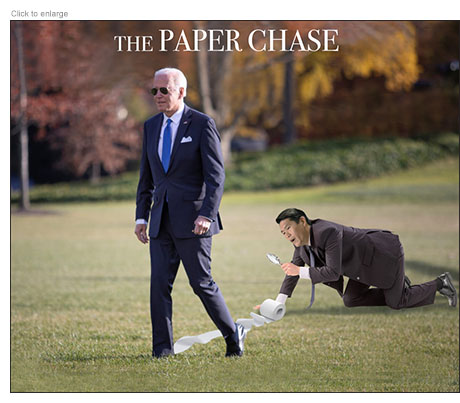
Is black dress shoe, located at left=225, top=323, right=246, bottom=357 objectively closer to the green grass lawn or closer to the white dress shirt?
the green grass lawn

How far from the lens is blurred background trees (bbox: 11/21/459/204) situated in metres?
9.42

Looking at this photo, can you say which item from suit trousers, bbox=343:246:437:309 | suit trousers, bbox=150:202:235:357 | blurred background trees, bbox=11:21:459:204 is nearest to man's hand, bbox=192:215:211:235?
suit trousers, bbox=150:202:235:357

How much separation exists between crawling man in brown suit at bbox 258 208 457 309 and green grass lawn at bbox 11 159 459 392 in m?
0.86

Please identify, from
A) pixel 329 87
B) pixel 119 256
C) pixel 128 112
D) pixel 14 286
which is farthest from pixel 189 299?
pixel 329 87

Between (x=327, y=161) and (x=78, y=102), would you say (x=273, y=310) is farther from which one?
(x=327, y=161)

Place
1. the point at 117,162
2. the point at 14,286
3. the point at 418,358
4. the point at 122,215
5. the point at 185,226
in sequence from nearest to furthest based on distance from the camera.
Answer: the point at 185,226, the point at 418,358, the point at 14,286, the point at 122,215, the point at 117,162

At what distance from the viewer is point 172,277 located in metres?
5.14

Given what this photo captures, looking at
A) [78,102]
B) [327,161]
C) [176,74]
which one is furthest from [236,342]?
[327,161]

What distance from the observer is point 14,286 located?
29.7ft

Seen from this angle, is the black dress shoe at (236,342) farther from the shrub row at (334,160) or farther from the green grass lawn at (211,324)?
the shrub row at (334,160)

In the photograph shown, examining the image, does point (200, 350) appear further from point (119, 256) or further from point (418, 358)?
point (119, 256)

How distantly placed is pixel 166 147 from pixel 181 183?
27cm

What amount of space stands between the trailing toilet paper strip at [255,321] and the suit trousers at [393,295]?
45 cm

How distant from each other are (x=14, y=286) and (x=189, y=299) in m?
2.35
